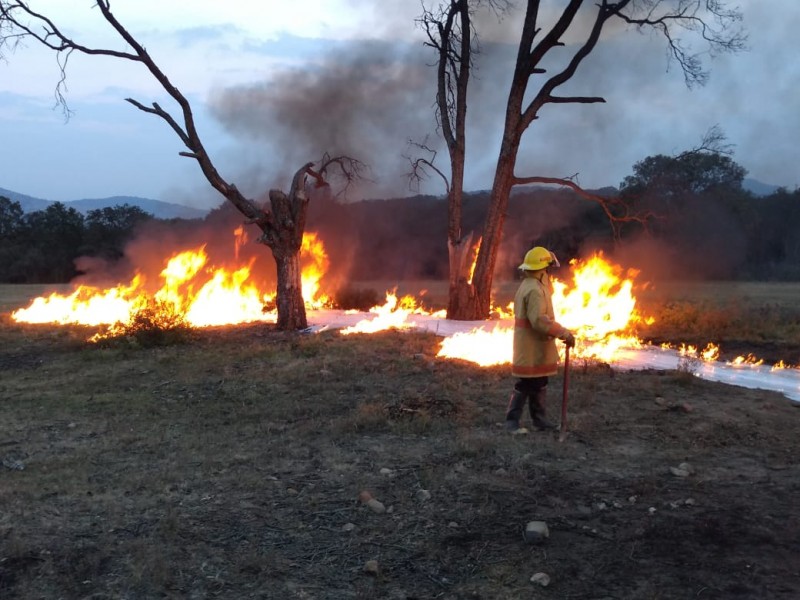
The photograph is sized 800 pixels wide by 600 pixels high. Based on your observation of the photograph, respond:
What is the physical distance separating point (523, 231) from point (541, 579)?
99.4ft

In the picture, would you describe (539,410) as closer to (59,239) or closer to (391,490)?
(391,490)

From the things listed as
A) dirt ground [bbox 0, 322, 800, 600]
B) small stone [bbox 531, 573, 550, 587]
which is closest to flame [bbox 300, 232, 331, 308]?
dirt ground [bbox 0, 322, 800, 600]

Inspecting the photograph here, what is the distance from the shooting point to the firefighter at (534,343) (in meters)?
6.26

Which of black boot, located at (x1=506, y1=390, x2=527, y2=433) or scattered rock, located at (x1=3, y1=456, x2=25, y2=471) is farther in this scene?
black boot, located at (x1=506, y1=390, x2=527, y2=433)

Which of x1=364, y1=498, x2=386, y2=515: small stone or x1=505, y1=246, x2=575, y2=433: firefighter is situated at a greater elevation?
x1=505, y1=246, x2=575, y2=433: firefighter

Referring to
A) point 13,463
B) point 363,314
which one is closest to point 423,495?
point 13,463

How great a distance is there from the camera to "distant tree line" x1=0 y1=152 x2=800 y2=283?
30.8 metres

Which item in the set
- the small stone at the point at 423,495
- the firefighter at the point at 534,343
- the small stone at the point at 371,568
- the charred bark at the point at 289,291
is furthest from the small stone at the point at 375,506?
the charred bark at the point at 289,291

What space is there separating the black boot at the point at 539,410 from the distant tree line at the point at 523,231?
1710 centimetres

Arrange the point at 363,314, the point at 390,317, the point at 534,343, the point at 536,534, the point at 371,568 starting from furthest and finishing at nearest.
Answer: the point at 363,314
the point at 390,317
the point at 534,343
the point at 536,534
the point at 371,568

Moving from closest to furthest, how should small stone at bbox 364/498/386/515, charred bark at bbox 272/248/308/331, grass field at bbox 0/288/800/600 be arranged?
1. grass field at bbox 0/288/800/600
2. small stone at bbox 364/498/386/515
3. charred bark at bbox 272/248/308/331

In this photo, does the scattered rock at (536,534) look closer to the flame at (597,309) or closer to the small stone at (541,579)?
the small stone at (541,579)

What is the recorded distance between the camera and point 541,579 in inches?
143

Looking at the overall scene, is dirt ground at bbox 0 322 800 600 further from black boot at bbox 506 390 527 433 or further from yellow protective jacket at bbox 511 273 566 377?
yellow protective jacket at bbox 511 273 566 377
